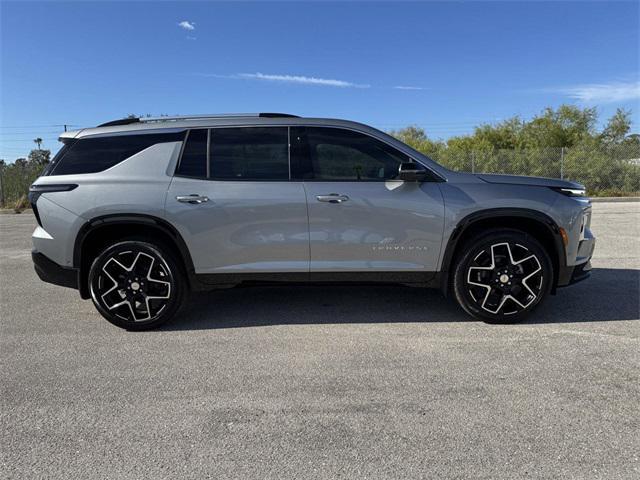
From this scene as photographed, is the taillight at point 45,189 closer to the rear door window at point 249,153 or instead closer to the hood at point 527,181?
the rear door window at point 249,153

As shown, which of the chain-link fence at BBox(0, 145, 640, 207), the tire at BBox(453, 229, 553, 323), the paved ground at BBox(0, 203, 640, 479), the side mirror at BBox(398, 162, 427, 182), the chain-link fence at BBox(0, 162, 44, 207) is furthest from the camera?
the chain-link fence at BBox(0, 162, 44, 207)

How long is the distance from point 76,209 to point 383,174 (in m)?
2.84

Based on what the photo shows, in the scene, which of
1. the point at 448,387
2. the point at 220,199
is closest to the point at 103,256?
the point at 220,199

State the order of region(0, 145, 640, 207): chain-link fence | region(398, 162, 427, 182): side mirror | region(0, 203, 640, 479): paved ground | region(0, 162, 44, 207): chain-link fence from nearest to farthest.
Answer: region(0, 203, 640, 479): paved ground, region(398, 162, 427, 182): side mirror, region(0, 145, 640, 207): chain-link fence, region(0, 162, 44, 207): chain-link fence

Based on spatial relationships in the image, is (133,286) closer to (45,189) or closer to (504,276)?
(45,189)

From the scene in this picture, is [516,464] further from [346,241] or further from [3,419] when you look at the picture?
[3,419]

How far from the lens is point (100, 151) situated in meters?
4.15

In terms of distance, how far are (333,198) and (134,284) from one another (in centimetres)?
202

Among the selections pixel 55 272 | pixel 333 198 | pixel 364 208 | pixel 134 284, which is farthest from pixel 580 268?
pixel 55 272

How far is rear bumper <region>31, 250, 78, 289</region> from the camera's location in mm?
4133

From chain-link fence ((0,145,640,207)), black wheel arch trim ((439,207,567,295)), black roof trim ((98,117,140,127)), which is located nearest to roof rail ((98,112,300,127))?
black roof trim ((98,117,140,127))

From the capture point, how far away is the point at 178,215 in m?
4.02

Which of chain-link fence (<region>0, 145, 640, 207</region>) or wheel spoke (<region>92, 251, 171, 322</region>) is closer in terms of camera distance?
wheel spoke (<region>92, 251, 171, 322</region>)

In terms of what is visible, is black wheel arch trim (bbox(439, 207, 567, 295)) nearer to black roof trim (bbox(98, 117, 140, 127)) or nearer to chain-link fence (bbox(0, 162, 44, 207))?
black roof trim (bbox(98, 117, 140, 127))
